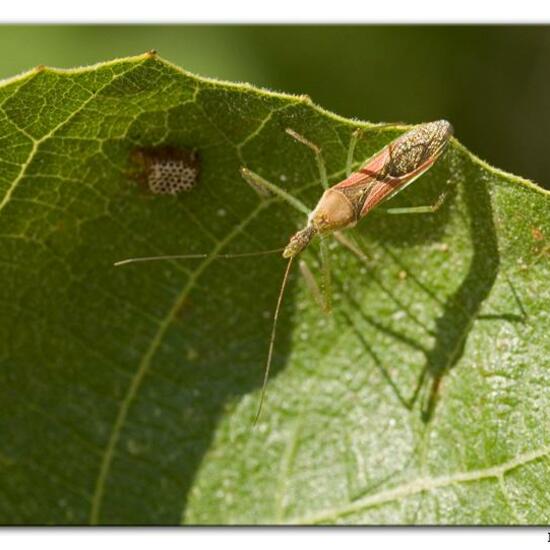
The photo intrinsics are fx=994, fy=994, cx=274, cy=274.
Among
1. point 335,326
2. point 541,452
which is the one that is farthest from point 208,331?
point 541,452

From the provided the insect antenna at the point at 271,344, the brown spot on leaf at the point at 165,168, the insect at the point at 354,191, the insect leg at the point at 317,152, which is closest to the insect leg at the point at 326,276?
the insect at the point at 354,191

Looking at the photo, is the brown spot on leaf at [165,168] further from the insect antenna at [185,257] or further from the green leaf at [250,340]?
the insect antenna at [185,257]

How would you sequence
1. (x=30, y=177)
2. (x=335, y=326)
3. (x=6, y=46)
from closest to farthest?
(x=30, y=177)
(x=335, y=326)
(x=6, y=46)

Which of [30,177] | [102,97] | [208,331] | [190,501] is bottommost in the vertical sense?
[190,501]

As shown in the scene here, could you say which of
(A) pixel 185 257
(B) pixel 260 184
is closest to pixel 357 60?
(B) pixel 260 184

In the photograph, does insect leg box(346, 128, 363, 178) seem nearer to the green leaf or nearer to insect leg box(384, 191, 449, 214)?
the green leaf

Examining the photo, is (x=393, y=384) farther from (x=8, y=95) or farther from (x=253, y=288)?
(x=8, y=95)

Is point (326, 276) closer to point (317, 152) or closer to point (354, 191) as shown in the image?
point (354, 191)

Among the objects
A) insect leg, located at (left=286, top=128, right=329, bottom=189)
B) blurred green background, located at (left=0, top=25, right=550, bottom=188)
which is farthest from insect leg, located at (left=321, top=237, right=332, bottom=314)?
blurred green background, located at (left=0, top=25, right=550, bottom=188)
